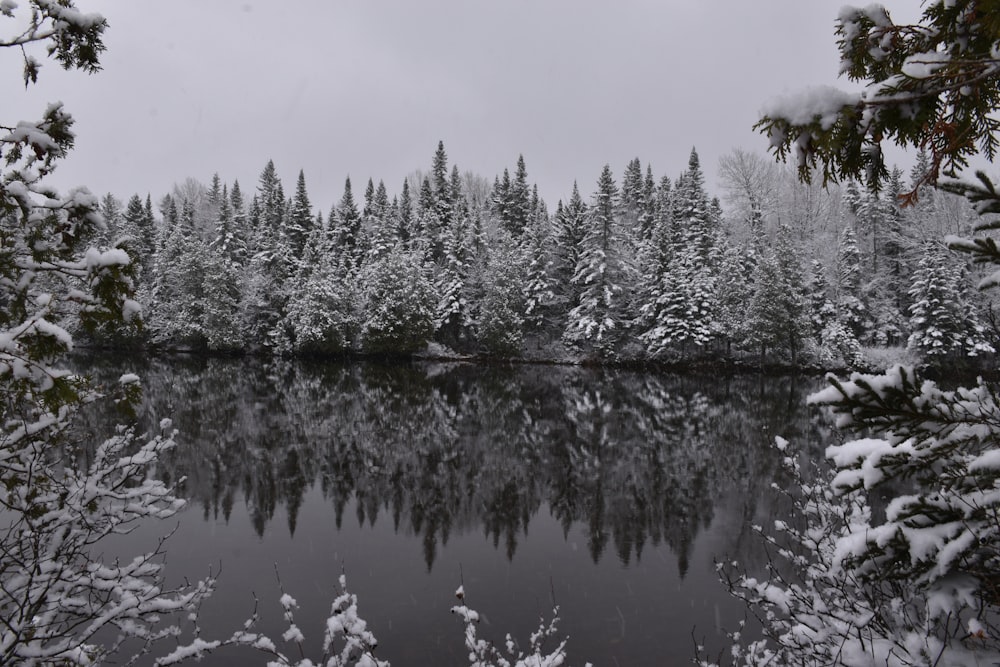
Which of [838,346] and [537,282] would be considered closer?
[838,346]

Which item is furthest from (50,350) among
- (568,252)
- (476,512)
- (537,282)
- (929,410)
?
(568,252)

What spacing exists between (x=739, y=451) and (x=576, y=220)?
37555 mm

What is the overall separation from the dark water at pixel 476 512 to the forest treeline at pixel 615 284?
15.7 metres

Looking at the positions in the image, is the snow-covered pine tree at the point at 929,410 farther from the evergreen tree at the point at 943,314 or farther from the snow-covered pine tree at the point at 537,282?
the snow-covered pine tree at the point at 537,282

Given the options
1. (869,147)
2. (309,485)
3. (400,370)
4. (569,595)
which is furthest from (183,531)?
(400,370)

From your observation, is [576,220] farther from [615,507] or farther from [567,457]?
[615,507]

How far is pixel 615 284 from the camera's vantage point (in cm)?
4700

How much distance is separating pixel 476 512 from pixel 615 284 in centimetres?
3570

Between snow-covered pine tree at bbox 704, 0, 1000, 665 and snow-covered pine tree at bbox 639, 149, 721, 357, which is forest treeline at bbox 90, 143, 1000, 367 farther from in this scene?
snow-covered pine tree at bbox 704, 0, 1000, 665

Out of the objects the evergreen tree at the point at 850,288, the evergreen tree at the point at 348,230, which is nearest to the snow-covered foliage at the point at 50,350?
the evergreen tree at the point at 850,288

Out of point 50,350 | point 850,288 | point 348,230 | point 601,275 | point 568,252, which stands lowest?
point 50,350

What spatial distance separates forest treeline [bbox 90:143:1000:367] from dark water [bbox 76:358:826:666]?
15.7 meters

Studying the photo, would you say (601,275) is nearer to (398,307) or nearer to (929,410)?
(398,307)

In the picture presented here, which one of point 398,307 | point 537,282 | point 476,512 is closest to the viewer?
point 476,512
